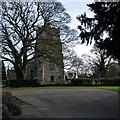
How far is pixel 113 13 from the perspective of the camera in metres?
7.86

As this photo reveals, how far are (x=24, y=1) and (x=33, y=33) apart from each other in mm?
4488

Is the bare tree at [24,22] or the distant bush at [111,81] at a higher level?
the bare tree at [24,22]

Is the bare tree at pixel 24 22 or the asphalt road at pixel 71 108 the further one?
the bare tree at pixel 24 22

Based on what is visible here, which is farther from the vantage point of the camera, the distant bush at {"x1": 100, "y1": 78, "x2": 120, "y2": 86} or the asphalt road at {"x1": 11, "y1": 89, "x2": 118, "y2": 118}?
the distant bush at {"x1": 100, "y1": 78, "x2": 120, "y2": 86}

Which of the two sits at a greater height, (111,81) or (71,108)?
(111,81)

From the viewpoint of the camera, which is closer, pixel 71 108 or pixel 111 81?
pixel 71 108

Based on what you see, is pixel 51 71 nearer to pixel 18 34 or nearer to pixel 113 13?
pixel 18 34

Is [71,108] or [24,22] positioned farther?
[24,22]

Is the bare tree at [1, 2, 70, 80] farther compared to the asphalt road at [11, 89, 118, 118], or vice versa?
the bare tree at [1, 2, 70, 80]

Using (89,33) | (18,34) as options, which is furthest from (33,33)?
(89,33)

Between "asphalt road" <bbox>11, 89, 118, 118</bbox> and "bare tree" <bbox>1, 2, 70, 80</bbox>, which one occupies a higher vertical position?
"bare tree" <bbox>1, 2, 70, 80</bbox>

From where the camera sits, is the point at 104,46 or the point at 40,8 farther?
the point at 40,8

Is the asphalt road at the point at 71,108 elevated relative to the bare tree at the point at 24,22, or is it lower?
lower

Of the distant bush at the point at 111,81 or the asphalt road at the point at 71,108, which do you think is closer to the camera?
the asphalt road at the point at 71,108
